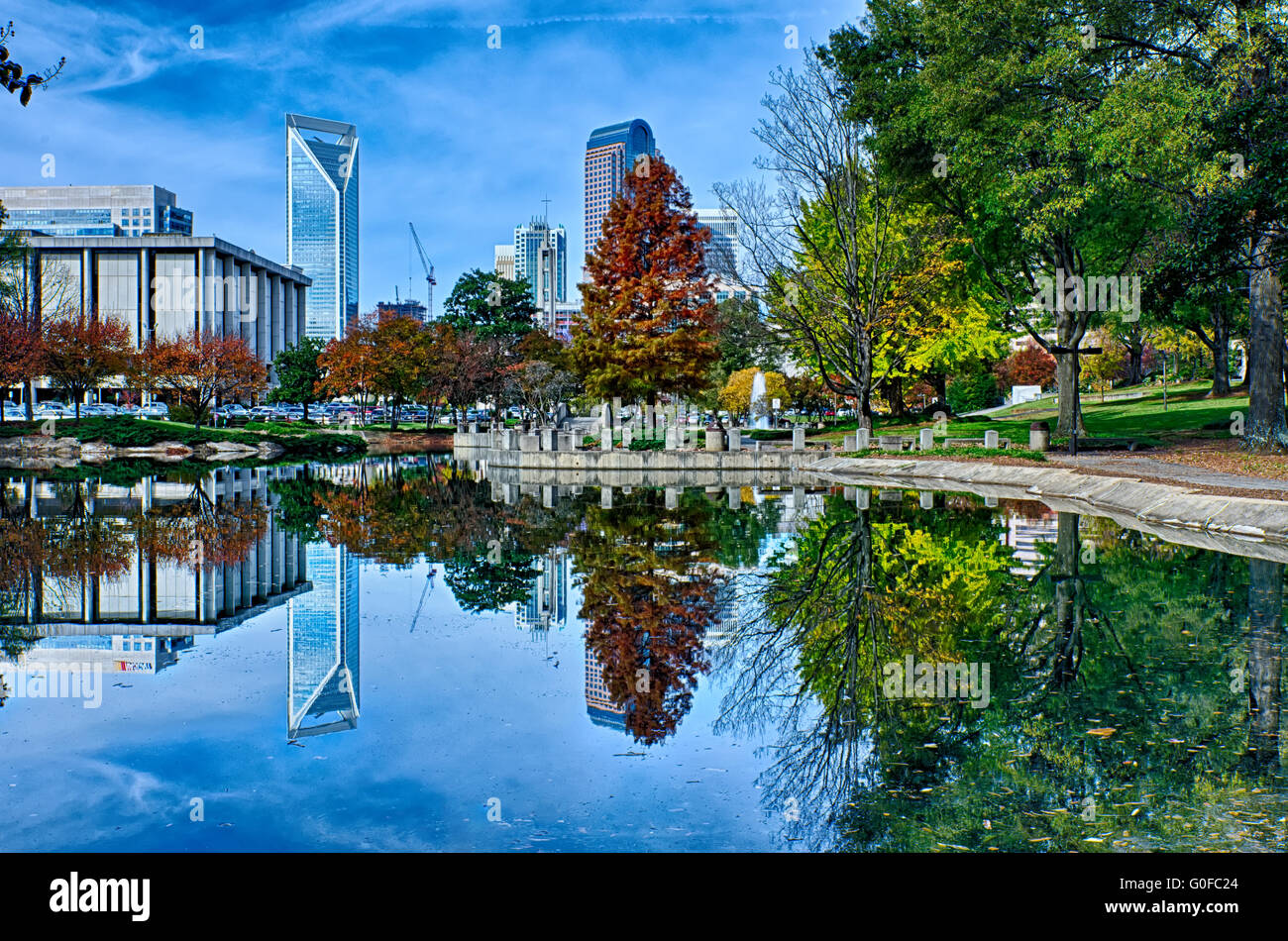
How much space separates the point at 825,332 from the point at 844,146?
8205 millimetres

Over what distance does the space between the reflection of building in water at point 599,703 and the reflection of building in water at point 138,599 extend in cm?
431

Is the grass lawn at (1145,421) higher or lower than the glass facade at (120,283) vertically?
lower

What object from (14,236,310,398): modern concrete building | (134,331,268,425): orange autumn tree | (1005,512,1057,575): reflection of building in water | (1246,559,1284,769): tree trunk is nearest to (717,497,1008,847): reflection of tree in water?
(1005,512,1057,575): reflection of building in water

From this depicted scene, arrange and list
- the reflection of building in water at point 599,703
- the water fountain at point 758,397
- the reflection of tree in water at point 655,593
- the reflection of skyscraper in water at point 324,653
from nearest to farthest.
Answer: the reflection of building in water at point 599,703 < the reflection of skyscraper in water at point 324,653 < the reflection of tree in water at point 655,593 < the water fountain at point 758,397

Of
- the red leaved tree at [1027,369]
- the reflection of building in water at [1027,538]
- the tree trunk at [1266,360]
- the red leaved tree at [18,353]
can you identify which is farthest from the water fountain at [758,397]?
the reflection of building in water at [1027,538]

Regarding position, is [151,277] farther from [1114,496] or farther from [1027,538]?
[1027,538]

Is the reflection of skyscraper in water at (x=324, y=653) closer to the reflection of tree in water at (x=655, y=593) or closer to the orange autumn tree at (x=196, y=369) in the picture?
the reflection of tree in water at (x=655, y=593)

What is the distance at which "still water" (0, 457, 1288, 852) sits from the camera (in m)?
5.69

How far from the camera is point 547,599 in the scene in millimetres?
13000

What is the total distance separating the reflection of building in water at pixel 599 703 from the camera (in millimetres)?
7684

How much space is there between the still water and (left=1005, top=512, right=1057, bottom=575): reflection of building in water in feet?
0.68

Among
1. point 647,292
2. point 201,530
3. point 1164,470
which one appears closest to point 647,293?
point 647,292

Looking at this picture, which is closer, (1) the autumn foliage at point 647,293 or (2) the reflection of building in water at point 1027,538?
(2) the reflection of building in water at point 1027,538

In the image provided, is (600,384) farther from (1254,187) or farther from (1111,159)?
(1254,187)
